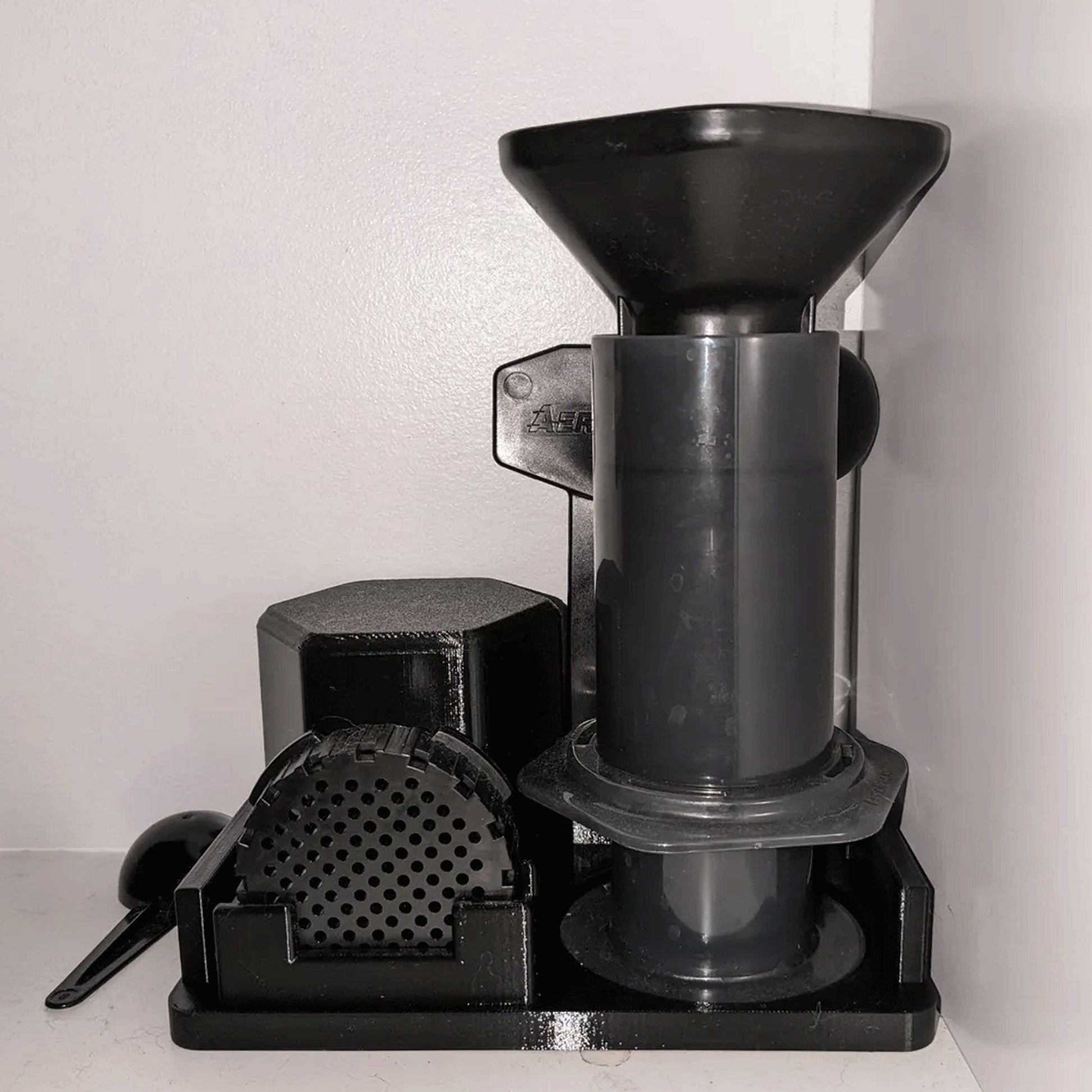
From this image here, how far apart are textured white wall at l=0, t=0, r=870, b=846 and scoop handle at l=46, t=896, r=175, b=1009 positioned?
0.22 m

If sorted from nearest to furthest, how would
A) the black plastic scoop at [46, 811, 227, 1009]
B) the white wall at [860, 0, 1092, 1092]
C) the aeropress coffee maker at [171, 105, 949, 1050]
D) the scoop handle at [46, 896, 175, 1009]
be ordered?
1. the white wall at [860, 0, 1092, 1092]
2. the aeropress coffee maker at [171, 105, 949, 1050]
3. the scoop handle at [46, 896, 175, 1009]
4. the black plastic scoop at [46, 811, 227, 1009]

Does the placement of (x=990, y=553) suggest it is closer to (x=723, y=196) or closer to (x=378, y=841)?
(x=723, y=196)

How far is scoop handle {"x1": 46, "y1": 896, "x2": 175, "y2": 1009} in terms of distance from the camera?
1139mm

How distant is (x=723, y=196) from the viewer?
90 centimetres

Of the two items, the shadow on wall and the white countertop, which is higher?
the shadow on wall

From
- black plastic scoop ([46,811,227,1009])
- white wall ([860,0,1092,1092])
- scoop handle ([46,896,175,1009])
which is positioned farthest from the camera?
black plastic scoop ([46,811,227,1009])

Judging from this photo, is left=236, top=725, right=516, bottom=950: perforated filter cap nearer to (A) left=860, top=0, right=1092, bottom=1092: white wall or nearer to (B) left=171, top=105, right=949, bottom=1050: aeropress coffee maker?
(B) left=171, top=105, right=949, bottom=1050: aeropress coffee maker

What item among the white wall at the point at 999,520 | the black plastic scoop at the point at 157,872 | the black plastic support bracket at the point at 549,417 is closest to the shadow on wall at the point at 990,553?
the white wall at the point at 999,520

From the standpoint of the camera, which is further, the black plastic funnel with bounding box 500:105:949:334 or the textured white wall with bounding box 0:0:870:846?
the textured white wall with bounding box 0:0:870:846

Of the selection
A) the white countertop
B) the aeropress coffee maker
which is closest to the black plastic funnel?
the aeropress coffee maker

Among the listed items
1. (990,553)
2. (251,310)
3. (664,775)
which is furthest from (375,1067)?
(251,310)

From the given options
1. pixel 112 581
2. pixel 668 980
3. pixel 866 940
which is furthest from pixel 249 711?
pixel 866 940

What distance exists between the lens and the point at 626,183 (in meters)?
0.92

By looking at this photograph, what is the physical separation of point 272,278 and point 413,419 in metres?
0.22
